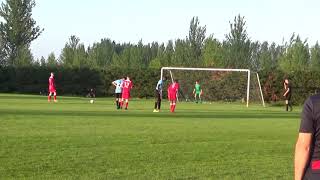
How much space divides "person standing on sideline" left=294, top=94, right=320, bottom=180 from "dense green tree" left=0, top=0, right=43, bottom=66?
7694 centimetres

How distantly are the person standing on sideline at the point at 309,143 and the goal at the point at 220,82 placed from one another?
46147 millimetres

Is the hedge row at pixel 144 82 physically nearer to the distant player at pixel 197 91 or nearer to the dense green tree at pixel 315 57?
the distant player at pixel 197 91

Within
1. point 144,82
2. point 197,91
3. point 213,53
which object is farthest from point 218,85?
point 213,53

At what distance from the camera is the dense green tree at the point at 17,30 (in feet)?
267

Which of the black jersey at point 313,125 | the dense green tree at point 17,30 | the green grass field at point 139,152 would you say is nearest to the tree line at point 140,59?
the dense green tree at point 17,30

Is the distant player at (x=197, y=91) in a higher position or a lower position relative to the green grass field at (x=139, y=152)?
higher

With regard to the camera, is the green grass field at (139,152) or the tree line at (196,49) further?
the tree line at (196,49)

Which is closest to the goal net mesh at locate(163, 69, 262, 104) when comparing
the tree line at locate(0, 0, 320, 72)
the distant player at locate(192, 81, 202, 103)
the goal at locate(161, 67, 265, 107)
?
the goal at locate(161, 67, 265, 107)

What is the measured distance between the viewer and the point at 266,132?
1883 cm

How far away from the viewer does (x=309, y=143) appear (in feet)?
16.0

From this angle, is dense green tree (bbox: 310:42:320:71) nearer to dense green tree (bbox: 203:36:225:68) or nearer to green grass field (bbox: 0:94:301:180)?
dense green tree (bbox: 203:36:225:68)

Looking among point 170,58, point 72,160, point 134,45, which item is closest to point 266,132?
point 72,160

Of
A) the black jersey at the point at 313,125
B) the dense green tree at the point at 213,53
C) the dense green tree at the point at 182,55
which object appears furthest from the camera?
the dense green tree at the point at 182,55

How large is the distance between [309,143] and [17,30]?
79.8 m
